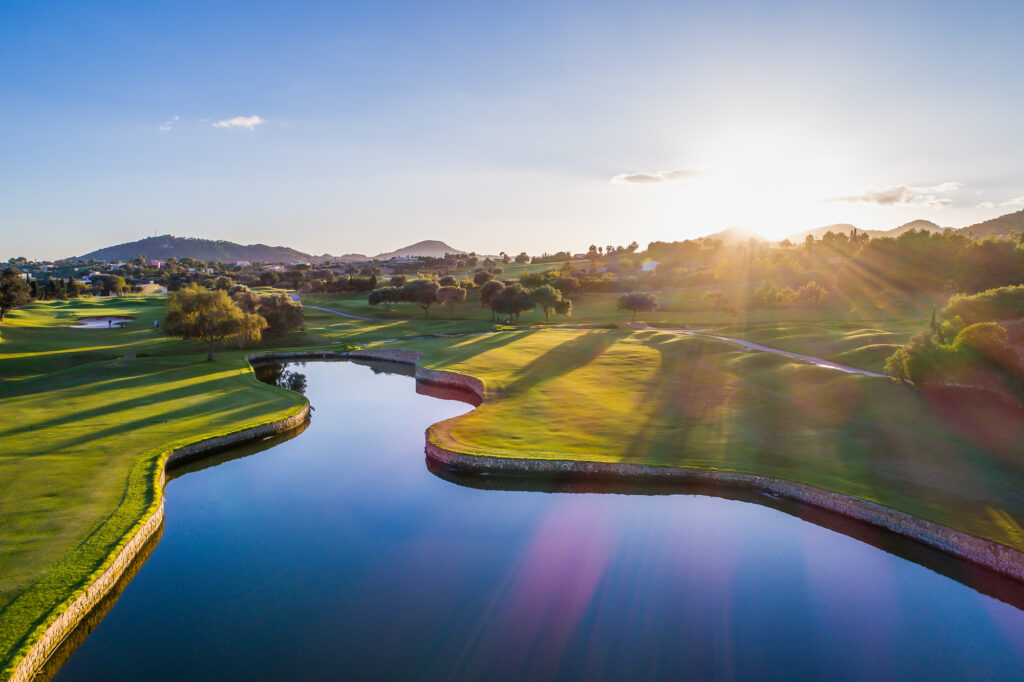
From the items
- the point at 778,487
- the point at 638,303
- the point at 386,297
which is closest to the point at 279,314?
the point at 386,297

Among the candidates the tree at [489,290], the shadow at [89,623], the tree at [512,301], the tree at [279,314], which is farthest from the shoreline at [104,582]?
the tree at [489,290]

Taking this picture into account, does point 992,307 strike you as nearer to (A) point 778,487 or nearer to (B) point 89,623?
(A) point 778,487

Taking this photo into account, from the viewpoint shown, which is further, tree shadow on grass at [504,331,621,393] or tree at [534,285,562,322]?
tree at [534,285,562,322]

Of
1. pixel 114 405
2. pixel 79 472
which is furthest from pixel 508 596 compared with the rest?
pixel 114 405

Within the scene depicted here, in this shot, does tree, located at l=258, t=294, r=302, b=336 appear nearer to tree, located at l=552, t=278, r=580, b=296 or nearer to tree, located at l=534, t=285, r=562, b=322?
tree, located at l=534, t=285, r=562, b=322

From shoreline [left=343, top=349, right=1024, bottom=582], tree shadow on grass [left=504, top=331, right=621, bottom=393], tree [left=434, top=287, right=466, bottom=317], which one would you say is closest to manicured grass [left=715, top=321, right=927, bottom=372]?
tree shadow on grass [left=504, top=331, right=621, bottom=393]

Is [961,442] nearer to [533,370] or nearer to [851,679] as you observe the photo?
[851,679]
